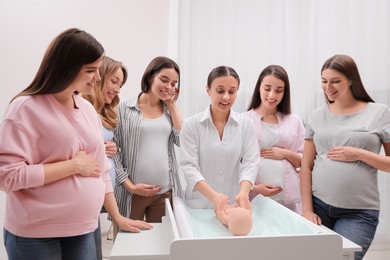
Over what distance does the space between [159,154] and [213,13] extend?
5.89ft

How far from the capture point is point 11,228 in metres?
1.10

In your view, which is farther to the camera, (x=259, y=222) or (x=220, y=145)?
(x=220, y=145)

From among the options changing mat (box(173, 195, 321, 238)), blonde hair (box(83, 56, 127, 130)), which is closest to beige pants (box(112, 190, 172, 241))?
changing mat (box(173, 195, 321, 238))

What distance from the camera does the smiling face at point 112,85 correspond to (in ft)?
6.23

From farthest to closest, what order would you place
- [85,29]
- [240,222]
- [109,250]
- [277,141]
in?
1. [85,29]
2. [109,250]
3. [277,141]
4. [240,222]

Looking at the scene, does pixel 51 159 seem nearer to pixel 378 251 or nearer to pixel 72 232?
pixel 72 232

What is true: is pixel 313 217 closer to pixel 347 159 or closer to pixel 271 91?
pixel 347 159

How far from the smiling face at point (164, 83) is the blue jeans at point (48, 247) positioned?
0.93 meters

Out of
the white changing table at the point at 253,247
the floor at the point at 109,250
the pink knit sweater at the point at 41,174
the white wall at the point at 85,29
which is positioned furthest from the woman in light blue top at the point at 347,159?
the white wall at the point at 85,29

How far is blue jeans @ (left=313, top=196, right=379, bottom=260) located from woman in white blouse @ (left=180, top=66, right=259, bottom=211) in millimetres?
396

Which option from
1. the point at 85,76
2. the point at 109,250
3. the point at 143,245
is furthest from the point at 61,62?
the point at 109,250

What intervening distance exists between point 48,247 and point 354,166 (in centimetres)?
129

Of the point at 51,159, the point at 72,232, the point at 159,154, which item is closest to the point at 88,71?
the point at 51,159

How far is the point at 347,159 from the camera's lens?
1614 mm
